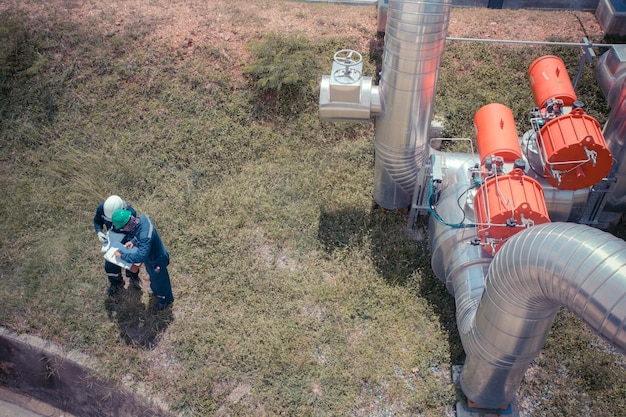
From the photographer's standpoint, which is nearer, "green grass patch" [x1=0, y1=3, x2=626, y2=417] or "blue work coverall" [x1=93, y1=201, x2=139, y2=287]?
"green grass patch" [x1=0, y1=3, x2=626, y2=417]

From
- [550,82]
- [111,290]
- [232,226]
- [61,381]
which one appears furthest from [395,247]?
[61,381]

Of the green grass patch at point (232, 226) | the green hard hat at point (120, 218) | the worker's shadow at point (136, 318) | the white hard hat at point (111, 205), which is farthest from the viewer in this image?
the worker's shadow at point (136, 318)

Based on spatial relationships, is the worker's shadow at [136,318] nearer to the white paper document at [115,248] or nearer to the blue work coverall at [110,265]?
the blue work coverall at [110,265]

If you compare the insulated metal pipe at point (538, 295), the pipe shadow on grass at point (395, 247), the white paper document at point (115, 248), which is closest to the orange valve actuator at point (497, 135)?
the pipe shadow on grass at point (395, 247)

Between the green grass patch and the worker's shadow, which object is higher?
the green grass patch

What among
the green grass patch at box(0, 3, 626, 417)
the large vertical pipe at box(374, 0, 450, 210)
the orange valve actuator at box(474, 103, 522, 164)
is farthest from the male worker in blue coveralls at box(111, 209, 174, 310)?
the orange valve actuator at box(474, 103, 522, 164)

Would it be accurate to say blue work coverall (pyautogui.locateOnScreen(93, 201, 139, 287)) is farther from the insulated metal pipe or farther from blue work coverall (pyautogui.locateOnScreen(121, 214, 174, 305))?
the insulated metal pipe
